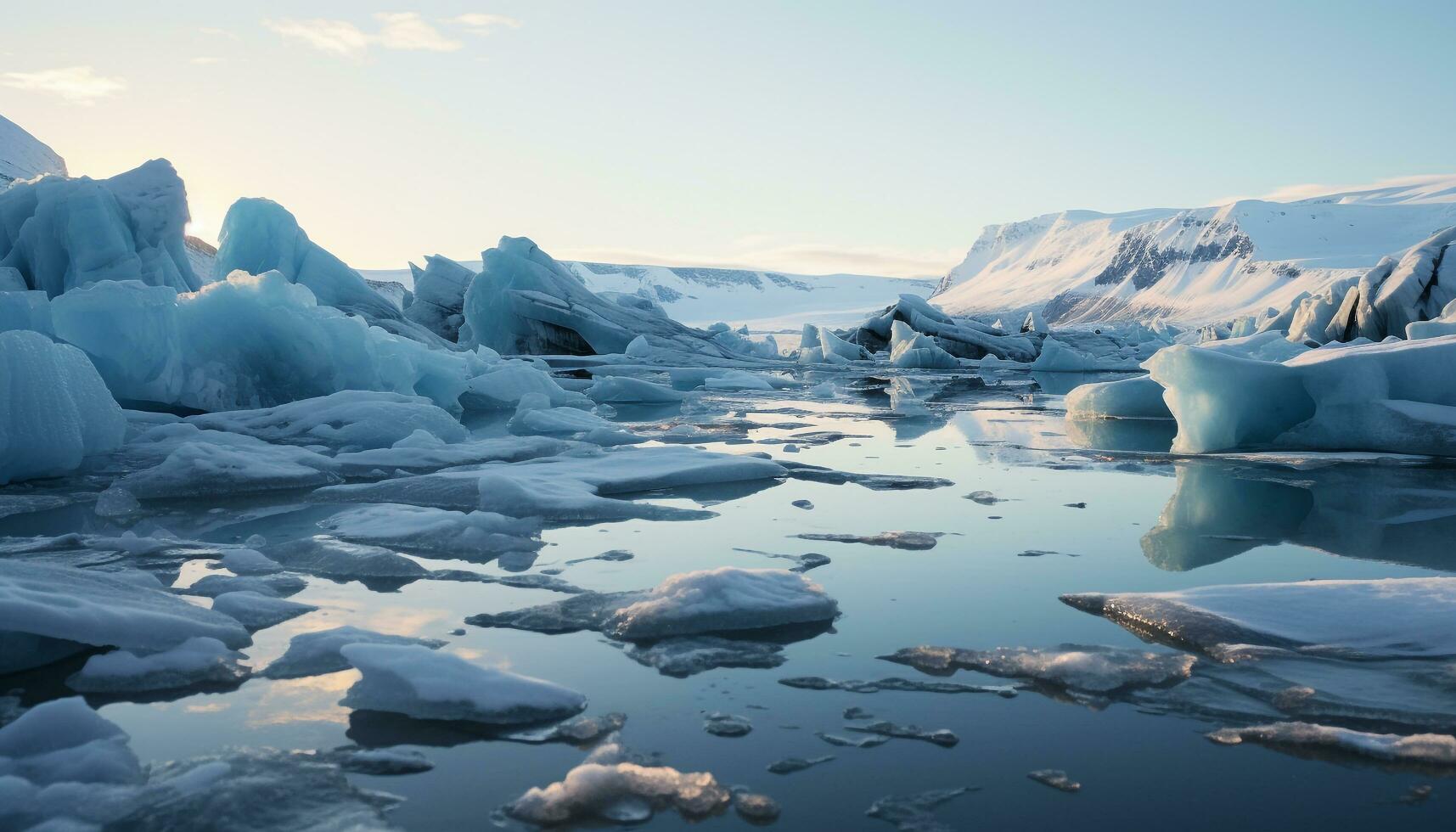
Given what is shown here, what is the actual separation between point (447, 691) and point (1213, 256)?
106307 millimetres

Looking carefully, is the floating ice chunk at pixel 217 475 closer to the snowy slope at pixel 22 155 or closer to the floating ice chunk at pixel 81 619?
the floating ice chunk at pixel 81 619

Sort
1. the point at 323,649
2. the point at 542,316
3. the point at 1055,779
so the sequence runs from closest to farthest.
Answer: the point at 1055,779 < the point at 323,649 < the point at 542,316

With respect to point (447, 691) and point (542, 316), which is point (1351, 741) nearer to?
point (447, 691)

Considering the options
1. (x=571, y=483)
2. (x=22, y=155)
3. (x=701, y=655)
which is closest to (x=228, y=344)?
(x=571, y=483)

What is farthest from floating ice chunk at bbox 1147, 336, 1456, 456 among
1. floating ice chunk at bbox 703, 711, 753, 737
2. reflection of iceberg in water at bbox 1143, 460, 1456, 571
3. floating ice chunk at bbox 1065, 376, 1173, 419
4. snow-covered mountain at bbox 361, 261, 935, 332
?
snow-covered mountain at bbox 361, 261, 935, 332

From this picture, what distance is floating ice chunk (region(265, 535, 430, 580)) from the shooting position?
3395mm

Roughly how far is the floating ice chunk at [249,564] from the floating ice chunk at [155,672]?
95cm

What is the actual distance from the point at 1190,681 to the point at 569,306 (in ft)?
62.9

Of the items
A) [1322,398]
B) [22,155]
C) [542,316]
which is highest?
[22,155]

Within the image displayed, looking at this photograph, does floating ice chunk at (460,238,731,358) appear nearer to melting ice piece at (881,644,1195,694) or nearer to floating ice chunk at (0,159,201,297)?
floating ice chunk at (0,159,201,297)

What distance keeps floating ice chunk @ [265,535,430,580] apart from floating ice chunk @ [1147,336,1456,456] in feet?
16.7

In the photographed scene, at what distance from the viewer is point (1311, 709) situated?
6.93 ft

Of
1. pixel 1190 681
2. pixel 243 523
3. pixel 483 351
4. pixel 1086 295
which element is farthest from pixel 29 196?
pixel 1086 295

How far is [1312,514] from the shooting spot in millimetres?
4562
